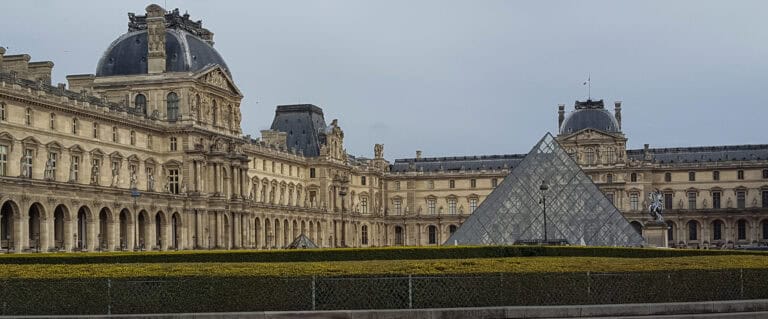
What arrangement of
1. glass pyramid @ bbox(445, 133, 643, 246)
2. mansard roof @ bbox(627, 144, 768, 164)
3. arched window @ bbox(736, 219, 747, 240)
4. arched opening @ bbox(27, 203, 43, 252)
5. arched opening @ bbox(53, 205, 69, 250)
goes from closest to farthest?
1. arched opening @ bbox(27, 203, 43, 252)
2. arched opening @ bbox(53, 205, 69, 250)
3. glass pyramid @ bbox(445, 133, 643, 246)
4. arched window @ bbox(736, 219, 747, 240)
5. mansard roof @ bbox(627, 144, 768, 164)

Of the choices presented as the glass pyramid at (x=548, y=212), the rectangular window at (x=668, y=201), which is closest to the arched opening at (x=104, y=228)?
the glass pyramid at (x=548, y=212)

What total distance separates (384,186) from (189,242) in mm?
52388

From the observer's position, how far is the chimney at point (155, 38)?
68.8m

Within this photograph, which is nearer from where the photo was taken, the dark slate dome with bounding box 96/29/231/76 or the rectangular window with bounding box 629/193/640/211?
the dark slate dome with bounding box 96/29/231/76

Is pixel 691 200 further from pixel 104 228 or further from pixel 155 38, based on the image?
pixel 104 228

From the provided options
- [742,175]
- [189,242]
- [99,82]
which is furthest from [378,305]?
[742,175]

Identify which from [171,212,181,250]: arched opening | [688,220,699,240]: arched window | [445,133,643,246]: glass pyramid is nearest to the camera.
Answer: [445,133,643,246]: glass pyramid

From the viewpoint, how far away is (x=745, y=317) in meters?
21.4

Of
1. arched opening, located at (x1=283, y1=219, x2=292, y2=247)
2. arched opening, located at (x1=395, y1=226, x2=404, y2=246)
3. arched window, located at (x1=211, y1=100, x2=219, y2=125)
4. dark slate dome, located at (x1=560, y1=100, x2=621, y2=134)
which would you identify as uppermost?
dark slate dome, located at (x1=560, y1=100, x2=621, y2=134)

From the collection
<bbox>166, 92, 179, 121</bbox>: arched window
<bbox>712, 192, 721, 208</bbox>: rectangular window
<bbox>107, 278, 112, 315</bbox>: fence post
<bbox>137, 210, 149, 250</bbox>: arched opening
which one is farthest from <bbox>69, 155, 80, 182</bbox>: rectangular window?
<bbox>712, 192, 721, 208</bbox>: rectangular window

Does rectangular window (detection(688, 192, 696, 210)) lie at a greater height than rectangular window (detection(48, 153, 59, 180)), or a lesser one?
lesser

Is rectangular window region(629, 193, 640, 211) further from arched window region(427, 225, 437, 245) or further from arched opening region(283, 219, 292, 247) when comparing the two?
arched opening region(283, 219, 292, 247)

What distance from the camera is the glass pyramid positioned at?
180 feet

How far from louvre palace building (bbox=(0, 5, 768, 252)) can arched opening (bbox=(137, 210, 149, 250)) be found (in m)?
0.09
